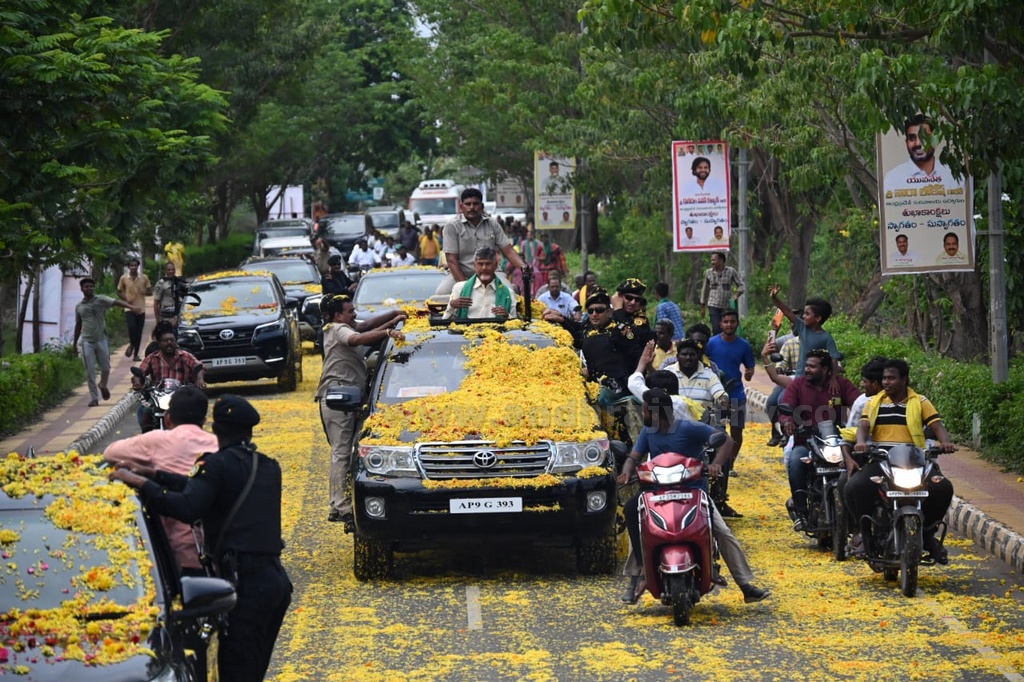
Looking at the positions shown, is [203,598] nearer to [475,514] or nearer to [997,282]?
[475,514]

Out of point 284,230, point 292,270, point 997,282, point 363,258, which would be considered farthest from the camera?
point 284,230

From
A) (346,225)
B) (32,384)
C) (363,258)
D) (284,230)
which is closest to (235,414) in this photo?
(32,384)

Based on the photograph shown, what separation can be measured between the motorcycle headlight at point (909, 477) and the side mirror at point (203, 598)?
20.0ft

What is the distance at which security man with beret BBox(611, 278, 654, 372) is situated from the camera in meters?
15.2

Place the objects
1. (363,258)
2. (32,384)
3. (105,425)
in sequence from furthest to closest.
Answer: (363,258)
(32,384)
(105,425)

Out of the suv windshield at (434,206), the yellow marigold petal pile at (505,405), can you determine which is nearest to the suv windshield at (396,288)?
the yellow marigold petal pile at (505,405)

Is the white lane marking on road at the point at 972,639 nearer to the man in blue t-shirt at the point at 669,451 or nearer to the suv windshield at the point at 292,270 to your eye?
the man in blue t-shirt at the point at 669,451

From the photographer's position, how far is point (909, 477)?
11836mm

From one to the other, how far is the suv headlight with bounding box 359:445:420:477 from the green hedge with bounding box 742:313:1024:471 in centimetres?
682

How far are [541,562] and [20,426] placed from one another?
11.4 m

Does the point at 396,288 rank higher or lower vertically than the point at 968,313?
higher

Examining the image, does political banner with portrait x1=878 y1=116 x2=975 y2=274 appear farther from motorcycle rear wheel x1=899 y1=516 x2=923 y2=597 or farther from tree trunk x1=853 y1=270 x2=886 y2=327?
tree trunk x1=853 y1=270 x2=886 y2=327

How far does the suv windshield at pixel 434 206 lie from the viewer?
7388cm

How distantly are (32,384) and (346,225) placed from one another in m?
39.6
